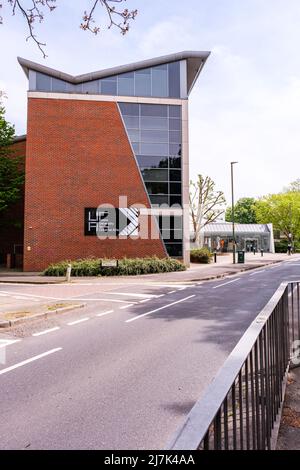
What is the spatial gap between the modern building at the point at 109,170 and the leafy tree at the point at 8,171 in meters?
3.69

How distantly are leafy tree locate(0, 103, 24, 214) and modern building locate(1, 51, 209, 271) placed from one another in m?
3.69

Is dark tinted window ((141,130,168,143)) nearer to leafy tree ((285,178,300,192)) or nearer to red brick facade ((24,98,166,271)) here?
red brick facade ((24,98,166,271))

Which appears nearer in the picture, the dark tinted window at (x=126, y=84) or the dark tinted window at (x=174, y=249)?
the dark tinted window at (x=174, y=249)

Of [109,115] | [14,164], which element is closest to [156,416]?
[109,115]

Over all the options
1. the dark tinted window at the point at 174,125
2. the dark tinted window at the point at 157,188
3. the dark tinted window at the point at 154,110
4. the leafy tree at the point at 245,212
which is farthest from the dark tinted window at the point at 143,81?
the leafy tree at the point at 245,212

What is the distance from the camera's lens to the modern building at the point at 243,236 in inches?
2371

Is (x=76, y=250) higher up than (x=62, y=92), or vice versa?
(x=62, y=92)

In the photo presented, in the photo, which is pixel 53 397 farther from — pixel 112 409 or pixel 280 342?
pixel 280 342

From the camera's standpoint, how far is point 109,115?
27.7 meters

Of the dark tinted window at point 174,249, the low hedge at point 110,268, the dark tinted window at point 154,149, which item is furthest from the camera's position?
the dark tinted window at point 154,149

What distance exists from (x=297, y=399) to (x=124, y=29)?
4658 mm

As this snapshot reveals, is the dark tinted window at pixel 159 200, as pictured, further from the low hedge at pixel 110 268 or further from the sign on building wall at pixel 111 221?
the low hedge at pixel 110 268

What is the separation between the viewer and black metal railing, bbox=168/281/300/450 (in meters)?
1.61

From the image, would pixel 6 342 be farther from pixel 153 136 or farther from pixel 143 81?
pixel 143 81
